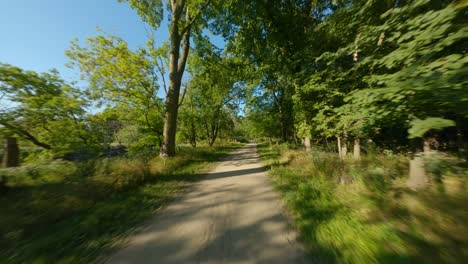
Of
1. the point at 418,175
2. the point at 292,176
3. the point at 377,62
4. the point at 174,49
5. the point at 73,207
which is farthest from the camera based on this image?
the point at 174,49

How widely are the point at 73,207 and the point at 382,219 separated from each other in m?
6.71

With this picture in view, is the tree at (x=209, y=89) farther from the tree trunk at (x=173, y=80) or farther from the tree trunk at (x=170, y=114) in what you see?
the tree trunk at (x=170, y=114)

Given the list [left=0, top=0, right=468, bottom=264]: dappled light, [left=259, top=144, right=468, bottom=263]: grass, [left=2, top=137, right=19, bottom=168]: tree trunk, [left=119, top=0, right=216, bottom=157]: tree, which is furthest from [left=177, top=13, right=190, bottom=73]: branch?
[left=259, top=144, right=468, bottom=263]: grass

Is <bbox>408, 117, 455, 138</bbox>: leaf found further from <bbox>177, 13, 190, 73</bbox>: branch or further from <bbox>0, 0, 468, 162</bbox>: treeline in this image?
<bbox>177, 13, 190, 73</bbox>: branch

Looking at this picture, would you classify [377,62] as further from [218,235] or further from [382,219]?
[218,235]

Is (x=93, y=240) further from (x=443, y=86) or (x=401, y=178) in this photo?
(x=401, y=178)

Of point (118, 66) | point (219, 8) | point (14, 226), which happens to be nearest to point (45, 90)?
point (14, 226)

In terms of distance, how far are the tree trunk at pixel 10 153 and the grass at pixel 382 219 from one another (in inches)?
308

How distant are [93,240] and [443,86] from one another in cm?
584

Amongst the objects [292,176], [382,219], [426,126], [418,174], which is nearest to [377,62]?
[426,126]

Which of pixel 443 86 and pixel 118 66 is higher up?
pixel 118 66

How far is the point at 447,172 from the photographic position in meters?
3.44

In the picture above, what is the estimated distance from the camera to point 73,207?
4348 millimetres

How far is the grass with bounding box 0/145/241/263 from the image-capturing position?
2912 millimetres
